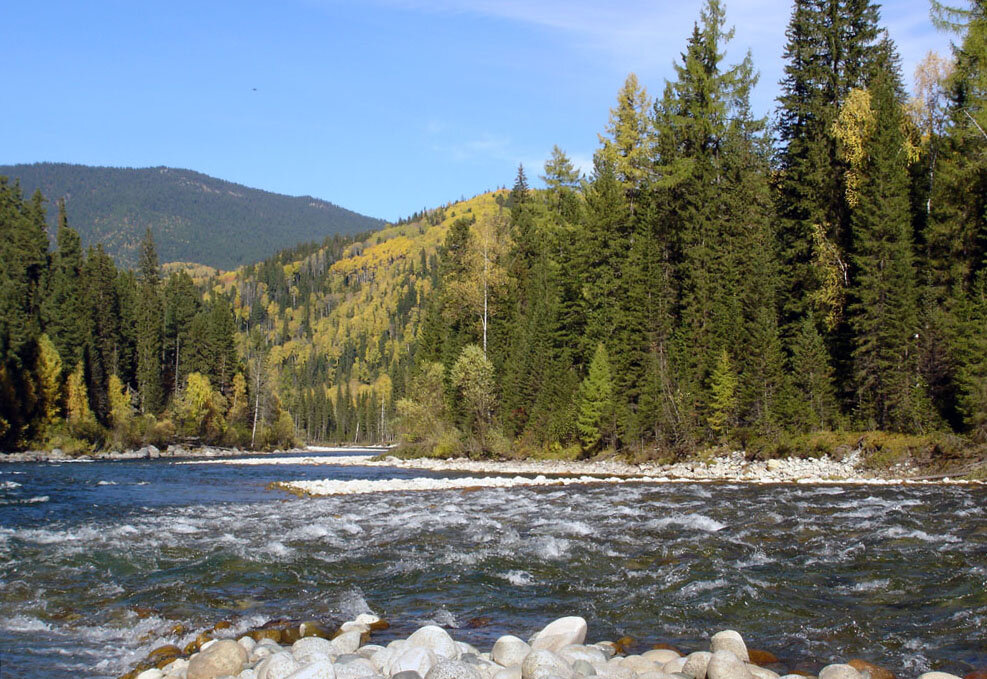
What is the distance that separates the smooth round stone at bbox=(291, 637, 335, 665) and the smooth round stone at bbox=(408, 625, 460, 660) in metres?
0.81

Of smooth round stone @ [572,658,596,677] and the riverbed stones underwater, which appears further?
smooth round stone @ [572,658,596,677]

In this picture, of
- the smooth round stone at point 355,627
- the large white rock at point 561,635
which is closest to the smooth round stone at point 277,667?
the smooth round stone at point 355,627

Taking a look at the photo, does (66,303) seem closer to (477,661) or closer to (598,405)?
(598,405)

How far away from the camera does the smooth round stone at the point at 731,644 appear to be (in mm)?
7055

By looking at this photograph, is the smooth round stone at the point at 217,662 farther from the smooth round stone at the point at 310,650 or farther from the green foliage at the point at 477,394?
the green foliage at the point at 477,394

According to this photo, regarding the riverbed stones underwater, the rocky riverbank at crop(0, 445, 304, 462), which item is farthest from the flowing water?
the rocky riverbank at crop(0, 445, 304, 462)

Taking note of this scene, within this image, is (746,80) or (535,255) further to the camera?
(535,255)

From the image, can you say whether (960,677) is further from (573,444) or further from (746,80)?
(746,80)

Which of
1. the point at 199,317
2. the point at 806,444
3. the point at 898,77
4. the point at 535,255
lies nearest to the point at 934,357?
the point at 806,444

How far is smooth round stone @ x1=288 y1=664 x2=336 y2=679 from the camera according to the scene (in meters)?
6.14

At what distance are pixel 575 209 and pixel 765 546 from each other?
1517 inches

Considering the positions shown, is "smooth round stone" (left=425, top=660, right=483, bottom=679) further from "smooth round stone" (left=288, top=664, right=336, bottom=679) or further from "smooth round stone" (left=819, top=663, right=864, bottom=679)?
"smooth round stone" (left=819, top=663, right=864, bottom=679)

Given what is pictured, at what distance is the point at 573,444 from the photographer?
1634 inches

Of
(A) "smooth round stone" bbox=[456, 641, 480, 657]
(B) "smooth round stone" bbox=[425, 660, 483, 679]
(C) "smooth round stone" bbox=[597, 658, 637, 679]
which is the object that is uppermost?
(B) "smooth round stone" bbox=[425, 660, 483, 679]
